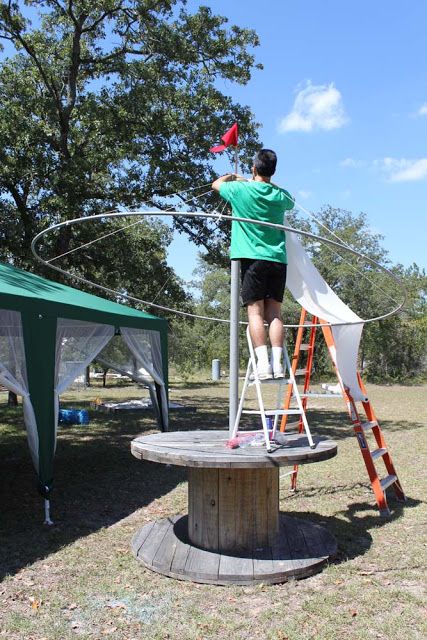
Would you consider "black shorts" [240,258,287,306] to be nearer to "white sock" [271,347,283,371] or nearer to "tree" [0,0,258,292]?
"white sock" [271,347,283,371]

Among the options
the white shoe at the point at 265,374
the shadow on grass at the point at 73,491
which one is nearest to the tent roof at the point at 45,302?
the shadow on grass at the point at 73,491

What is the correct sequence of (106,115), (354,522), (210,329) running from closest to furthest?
(354,522), (106,115), (210,329)

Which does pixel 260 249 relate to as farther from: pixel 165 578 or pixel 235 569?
pixel 165 578

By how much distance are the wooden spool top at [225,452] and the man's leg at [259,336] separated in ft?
1.65

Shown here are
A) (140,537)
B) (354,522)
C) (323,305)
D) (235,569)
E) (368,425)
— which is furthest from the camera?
(368,425)

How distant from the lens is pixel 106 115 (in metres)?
12.1

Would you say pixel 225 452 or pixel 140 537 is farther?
pixel 140 537

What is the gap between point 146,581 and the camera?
3.67 metres

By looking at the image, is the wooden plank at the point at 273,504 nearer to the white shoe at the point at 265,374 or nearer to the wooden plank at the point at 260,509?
the wooden plank at the point at 260,509

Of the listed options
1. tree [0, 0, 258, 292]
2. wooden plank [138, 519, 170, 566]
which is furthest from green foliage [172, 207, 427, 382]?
wooden plank [138, 519, 170, 566]

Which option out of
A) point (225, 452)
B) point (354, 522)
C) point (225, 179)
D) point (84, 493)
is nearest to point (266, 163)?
point (225, 179)

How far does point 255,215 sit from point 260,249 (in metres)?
0.24

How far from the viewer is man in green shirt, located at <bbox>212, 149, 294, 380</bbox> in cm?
384

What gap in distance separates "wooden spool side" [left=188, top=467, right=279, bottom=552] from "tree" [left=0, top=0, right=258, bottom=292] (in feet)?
28.8
